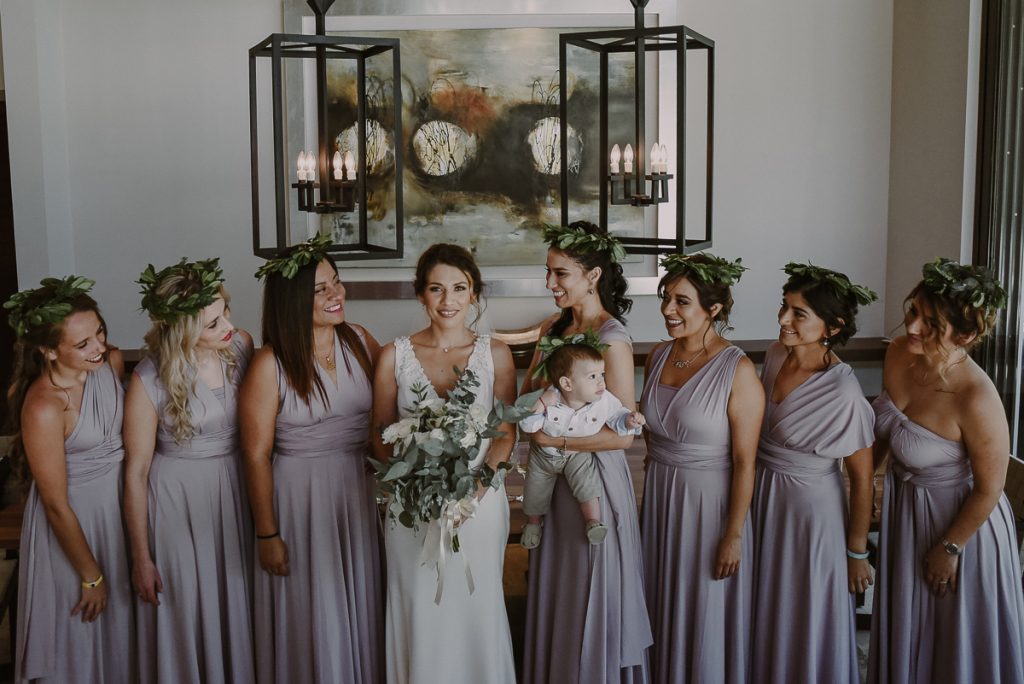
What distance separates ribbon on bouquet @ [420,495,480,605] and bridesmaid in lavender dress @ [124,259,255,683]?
2.32 ft

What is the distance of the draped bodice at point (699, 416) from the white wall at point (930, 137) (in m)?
2.70

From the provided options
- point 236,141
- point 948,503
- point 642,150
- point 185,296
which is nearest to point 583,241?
point 642,150

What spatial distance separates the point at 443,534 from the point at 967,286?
1697 millimetres

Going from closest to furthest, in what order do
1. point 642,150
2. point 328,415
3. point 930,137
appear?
1. point 328,415
2. point 642,150
3. point 930,137

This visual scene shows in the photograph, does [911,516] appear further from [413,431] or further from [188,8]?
[188,8]

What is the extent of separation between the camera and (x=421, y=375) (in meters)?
2.96

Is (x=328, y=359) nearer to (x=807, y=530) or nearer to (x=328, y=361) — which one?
(x=328, y=361)

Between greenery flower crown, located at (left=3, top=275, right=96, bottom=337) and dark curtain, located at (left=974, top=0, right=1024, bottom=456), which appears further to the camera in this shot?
dark curtain, located at (left=974, top=0, right=1024, bottom=456)

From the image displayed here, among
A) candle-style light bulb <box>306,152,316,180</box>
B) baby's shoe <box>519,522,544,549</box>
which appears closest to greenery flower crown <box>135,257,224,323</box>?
candle-style light bulb <box>306,152,316,180</box>

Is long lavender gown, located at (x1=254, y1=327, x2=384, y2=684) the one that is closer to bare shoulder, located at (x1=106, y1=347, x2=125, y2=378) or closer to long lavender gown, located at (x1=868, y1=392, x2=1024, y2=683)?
bare shoulder, located at (x1=106, y1=347, x2=125, y2=378)

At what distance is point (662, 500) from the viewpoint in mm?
3104

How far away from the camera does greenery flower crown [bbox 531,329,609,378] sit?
2895 mm

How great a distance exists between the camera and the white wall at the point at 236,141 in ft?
18.5

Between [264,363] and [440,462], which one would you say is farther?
[264,363]
